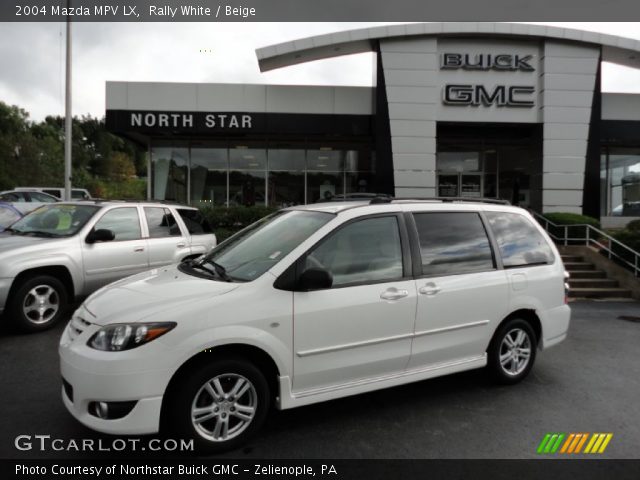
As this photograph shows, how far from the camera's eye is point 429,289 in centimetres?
389

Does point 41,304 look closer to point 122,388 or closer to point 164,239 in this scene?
point 164,239

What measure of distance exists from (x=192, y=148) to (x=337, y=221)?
1567 cm

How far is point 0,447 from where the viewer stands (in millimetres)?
3207

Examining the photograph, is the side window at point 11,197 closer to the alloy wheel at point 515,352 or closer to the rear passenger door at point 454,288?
the rear passenger door at point 454,288

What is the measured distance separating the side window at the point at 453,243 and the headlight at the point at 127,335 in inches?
85.1

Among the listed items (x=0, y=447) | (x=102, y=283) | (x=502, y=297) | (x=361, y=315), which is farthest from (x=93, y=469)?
(x=102, y=283)

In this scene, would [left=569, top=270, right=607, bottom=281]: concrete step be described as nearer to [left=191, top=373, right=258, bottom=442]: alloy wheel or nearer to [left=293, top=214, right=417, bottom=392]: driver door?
[left=293, top=214, right=417, bottom=392]: driver door

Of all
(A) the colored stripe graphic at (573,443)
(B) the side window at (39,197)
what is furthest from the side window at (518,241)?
(B) the side window at (39,197)

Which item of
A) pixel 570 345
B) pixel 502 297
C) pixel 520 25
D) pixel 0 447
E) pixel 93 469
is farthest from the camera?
pixel 520 25

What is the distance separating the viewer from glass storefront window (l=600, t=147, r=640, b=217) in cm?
1922

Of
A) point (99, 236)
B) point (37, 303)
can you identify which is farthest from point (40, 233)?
point (37, 303)

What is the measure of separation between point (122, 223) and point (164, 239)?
66 centimetres

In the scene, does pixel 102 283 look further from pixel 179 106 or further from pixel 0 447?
pixel 179 106

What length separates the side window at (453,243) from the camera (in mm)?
4055
